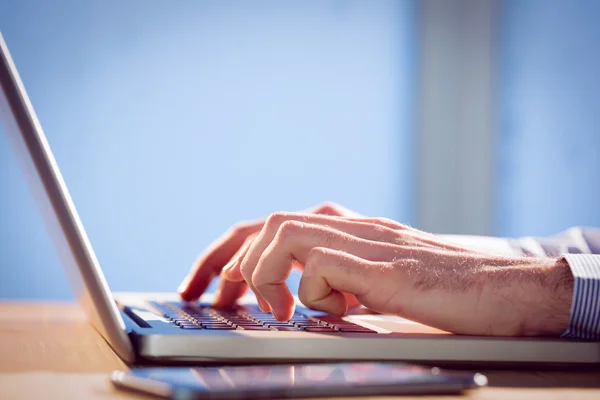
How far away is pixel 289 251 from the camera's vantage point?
2.07 feet

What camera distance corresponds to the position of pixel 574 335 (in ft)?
2.00

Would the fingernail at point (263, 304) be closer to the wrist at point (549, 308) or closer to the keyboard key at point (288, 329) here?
the keyboard key at point (288, 329)

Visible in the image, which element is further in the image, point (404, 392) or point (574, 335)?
point (574, 335)

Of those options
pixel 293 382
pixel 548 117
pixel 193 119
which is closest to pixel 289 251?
pixel 293 382

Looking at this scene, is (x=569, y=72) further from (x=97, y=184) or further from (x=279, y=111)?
(x=97, y=184)

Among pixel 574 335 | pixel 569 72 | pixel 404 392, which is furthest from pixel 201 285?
pixel 569 72

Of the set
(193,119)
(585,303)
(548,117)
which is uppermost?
(193,119)

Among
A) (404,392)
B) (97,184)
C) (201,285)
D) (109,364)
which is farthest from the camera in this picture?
(97,184)

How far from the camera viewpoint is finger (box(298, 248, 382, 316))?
0.59m

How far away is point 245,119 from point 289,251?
204cm

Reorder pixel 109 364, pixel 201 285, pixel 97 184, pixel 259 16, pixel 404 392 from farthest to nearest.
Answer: pixel 259 16
pixel 97 184
pixel 201 285
pixel 109 364
pixel 404 392

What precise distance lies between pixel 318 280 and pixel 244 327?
7cm

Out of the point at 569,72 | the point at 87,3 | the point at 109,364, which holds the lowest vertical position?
the point at 569,72

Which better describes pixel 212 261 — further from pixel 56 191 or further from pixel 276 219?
pixel 56 191
